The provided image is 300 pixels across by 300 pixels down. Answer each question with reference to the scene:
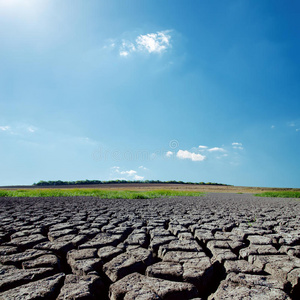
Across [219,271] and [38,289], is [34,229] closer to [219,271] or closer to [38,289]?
[38,289]

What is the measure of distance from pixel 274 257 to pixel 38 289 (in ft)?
6.11

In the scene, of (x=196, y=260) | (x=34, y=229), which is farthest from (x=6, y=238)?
(x=196, y=260)

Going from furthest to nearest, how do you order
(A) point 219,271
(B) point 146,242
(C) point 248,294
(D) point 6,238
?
(D) point 6,238 < (B) point 146,242 < (A) point 219,271 < (C) point 248,294

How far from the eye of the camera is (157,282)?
1.36 m

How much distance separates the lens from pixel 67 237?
2.43m

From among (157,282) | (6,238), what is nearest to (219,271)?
(157,282)

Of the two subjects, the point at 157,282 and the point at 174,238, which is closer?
the point at 157,282

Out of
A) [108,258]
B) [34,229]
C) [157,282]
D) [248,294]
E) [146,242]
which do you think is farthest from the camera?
[34,229]

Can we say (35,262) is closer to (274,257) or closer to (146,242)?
(146,242)

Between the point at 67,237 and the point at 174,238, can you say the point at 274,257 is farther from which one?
the point at 67,237

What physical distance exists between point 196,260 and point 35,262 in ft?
4.40

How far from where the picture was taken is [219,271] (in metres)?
1.61

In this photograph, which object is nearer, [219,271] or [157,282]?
[157,282]

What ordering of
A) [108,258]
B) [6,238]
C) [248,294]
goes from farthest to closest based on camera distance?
[6,238]
[108,258]
[248,294]
